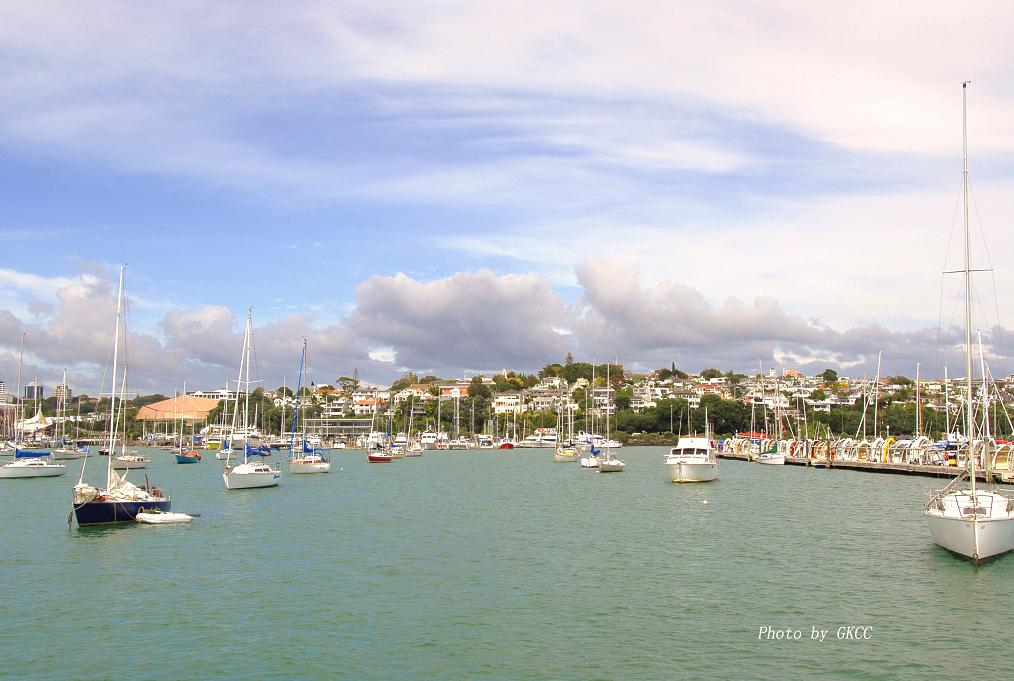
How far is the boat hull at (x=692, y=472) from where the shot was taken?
2825 inches

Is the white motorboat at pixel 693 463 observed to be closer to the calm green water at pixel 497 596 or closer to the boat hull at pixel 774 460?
the calm green water at pixel 497 596

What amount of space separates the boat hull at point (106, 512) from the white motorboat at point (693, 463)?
43.1m

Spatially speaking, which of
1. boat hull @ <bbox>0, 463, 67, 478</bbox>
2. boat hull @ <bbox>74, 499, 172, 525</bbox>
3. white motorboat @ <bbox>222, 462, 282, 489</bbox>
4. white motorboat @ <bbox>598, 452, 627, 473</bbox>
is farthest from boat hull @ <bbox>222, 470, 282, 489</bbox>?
white motorboat @ <bbox>598, 452, 627, 473</bbox>

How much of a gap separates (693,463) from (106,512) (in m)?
45.3

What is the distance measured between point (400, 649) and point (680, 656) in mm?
7104

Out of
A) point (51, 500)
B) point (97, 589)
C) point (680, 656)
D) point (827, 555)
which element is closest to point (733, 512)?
point (827, 555)

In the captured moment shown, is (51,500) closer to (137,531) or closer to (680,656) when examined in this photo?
(137,531)

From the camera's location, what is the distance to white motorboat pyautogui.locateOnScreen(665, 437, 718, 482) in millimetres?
71900

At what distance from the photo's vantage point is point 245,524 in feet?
153

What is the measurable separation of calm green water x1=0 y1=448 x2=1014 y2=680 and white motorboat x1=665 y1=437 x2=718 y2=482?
64.2ft

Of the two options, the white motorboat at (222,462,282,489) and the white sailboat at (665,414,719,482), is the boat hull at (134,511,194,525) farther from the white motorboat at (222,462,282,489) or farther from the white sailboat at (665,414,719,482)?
the white sailboat at (665,414,719,482)

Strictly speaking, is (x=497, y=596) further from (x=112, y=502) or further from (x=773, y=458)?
(x=773, y=458)

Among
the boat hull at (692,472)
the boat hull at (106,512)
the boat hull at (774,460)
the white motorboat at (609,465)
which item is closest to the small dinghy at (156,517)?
the boat hull at (106,512)

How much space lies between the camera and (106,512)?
42219 millimetres
